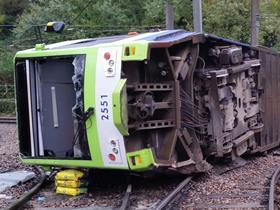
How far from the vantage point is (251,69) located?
12500mm

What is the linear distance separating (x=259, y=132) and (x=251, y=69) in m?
1.66

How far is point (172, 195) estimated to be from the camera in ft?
27.7

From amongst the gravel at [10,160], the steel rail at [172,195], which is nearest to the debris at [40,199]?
the gravel at [10,160]

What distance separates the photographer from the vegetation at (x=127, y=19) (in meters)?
31.8

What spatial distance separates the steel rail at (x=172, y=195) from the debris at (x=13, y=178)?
2.92m

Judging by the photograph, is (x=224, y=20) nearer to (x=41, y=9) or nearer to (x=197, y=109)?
(x=41, y=9)

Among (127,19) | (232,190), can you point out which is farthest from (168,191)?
(127,19)

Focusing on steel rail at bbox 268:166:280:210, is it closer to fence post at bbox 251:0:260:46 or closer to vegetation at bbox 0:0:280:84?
fence post at bbox 251:0:260:46

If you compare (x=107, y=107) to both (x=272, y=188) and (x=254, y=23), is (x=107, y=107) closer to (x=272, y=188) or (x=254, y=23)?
(x=272, y=188)

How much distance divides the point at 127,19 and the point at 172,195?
31.0 m

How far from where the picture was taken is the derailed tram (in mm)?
8375

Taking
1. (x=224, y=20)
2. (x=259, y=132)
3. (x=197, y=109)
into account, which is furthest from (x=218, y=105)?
(x=224, y=20)

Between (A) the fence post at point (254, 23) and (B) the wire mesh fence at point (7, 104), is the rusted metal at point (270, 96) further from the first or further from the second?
(B) the wire mesh fence at point (7, 104)

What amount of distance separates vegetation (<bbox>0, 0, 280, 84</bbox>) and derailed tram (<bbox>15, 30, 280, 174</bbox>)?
68.7 ft
